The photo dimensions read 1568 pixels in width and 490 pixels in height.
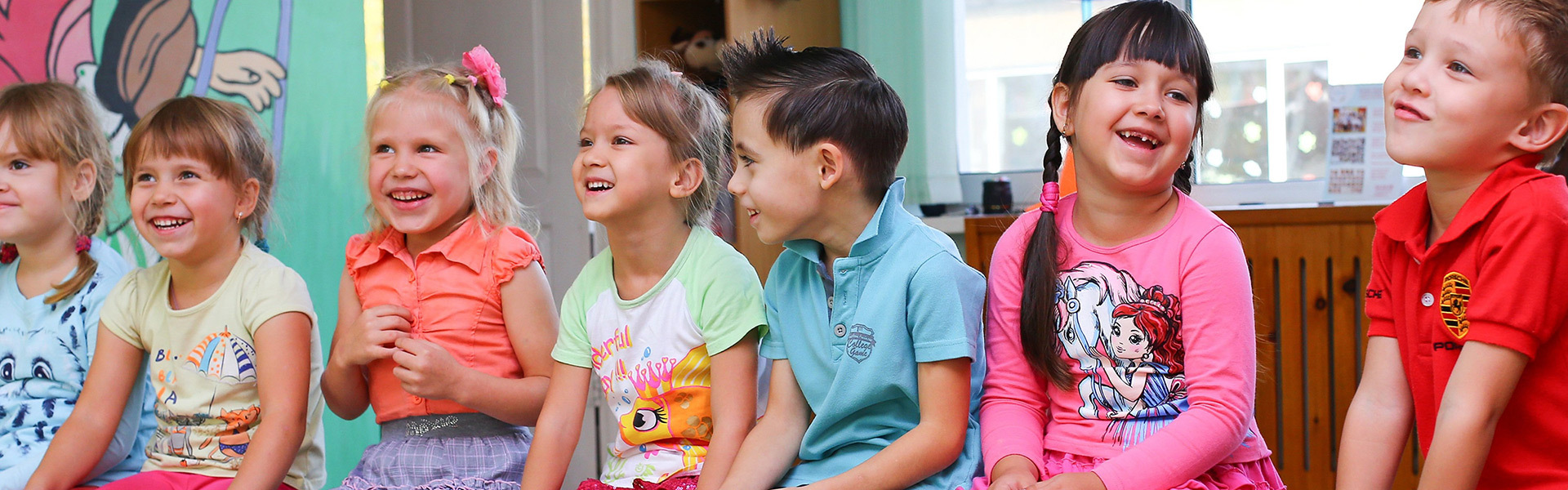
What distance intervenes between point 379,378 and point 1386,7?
2.49 metres

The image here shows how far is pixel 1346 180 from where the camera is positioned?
254cm

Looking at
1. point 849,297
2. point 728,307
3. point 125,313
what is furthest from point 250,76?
point 849,297

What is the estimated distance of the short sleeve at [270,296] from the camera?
5.11 feet

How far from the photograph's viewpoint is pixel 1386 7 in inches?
107

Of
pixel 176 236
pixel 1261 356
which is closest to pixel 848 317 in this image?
pixel 176 236

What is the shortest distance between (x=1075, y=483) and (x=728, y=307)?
1.57ft

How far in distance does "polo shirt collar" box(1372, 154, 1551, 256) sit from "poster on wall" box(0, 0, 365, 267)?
6.31 ft

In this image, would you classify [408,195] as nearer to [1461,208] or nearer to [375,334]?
[375,334]

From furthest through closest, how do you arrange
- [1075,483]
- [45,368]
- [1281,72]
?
[1281,72], [45,368], [1075,483]

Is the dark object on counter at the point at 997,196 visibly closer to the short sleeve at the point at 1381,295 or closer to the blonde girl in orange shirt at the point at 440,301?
the blonde girl in orange shirt at the point at 440,301

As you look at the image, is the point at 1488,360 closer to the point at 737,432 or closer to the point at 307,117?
the point at 737,432

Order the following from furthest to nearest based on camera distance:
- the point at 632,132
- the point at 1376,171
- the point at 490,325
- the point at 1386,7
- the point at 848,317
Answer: the point at 1386,7, the point at 1376,171, the point at 490,325, the point at 632,132, the point at 848,317

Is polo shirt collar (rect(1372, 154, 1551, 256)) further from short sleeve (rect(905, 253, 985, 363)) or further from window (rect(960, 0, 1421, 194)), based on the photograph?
window (rect(960, 0, 1421, 194))

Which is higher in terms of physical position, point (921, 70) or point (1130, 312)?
point (921, 70)
